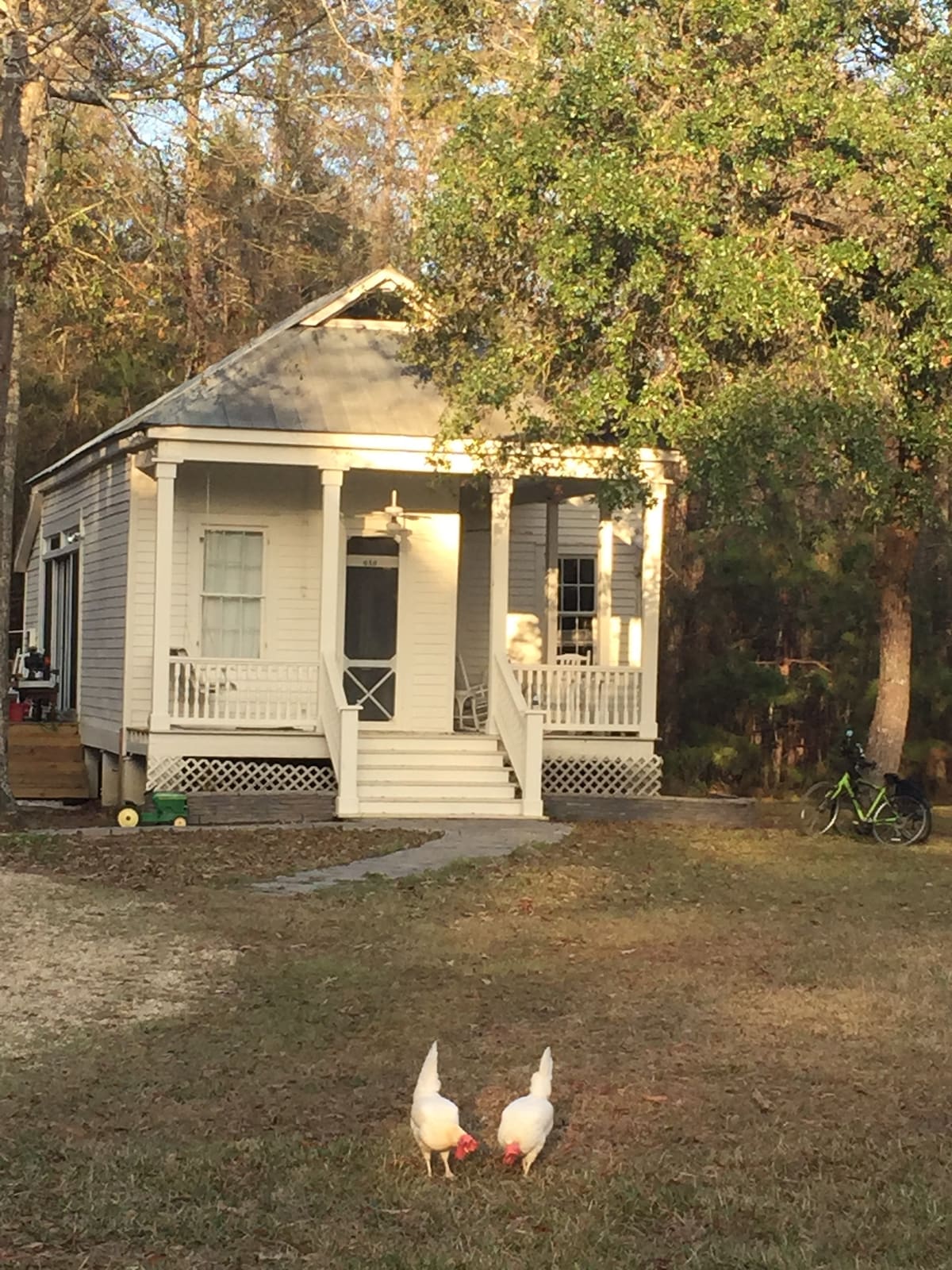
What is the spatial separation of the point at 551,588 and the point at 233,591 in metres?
3.82

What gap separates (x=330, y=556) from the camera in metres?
18.9

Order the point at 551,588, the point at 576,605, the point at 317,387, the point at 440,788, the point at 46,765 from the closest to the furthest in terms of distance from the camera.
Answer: the point at 440,788, the point at 317,387, the point at 551,588, the point at 46,765, the point at 576,605

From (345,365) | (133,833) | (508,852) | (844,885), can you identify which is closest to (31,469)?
(345,365)

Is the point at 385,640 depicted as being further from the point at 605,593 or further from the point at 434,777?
the point at 434,777

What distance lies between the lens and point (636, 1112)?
23.6 ft

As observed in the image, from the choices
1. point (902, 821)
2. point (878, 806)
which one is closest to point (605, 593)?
point (878, 806)

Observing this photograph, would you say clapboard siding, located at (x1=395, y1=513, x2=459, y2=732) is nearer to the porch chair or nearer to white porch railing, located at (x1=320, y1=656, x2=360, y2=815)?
the porch chair

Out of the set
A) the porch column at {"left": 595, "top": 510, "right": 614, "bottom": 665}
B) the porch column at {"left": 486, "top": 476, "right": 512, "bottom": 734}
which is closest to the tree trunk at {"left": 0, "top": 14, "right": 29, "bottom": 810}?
the porch column at {"left": 486, "top": 476, "right": 512, "bottom": 734}

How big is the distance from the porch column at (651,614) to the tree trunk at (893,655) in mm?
2483

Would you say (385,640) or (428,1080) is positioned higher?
(385,640)

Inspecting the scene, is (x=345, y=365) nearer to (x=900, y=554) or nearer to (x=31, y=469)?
(x=900, y=554)

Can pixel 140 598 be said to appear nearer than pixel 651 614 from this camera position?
No

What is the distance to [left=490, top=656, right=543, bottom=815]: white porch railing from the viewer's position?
725 inches

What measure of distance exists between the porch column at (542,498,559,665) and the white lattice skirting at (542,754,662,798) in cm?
147
